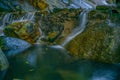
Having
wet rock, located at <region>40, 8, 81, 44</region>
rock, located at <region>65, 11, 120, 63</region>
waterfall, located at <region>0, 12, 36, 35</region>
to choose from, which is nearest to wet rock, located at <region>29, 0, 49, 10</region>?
waterfall, located at <region>0, 12, 36, 35</region>

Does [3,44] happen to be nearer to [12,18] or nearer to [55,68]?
[12,18]

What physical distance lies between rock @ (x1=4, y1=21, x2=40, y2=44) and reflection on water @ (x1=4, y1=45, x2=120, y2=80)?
2.52m

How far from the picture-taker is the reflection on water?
13805 mm

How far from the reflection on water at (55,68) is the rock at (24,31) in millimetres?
2521

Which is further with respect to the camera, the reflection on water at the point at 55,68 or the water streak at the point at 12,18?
the water streak at the point at 12,18

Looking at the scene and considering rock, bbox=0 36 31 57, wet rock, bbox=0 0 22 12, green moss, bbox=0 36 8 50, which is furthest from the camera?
wet rock, bbox=0 0 22 12

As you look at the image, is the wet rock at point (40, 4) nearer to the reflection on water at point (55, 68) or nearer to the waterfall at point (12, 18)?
the waterfall at point (12, 18)

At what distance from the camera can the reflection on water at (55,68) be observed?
45.3 feet

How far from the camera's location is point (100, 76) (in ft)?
46.6

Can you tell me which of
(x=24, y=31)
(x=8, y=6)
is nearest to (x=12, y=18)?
(x=24, y=31)

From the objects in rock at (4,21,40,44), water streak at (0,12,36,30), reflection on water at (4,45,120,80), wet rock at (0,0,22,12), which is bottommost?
reflection on water at (4,45,120,80)

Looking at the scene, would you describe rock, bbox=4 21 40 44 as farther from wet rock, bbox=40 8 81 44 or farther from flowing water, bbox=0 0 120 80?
wet rock, bbox=40 8 81 44

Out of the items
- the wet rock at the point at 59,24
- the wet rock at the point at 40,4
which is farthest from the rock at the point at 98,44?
the wet rock at the point at 40,4

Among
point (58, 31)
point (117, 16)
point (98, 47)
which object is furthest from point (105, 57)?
Result: point (58, 31)
